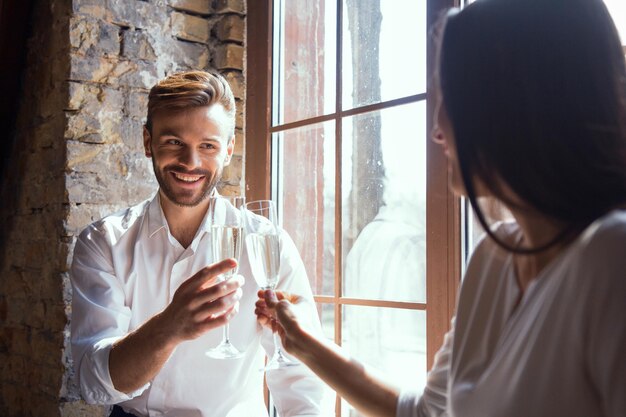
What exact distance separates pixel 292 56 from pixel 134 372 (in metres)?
1.37

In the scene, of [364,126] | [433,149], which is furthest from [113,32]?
[433,149]

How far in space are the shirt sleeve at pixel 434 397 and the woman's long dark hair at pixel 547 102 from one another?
11.9 inches

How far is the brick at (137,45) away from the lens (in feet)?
7.79

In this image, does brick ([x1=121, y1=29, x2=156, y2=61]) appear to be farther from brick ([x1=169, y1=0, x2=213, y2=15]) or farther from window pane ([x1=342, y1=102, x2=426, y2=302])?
→ window pane ([x1=342, y1=102, x2=426, y2=302])

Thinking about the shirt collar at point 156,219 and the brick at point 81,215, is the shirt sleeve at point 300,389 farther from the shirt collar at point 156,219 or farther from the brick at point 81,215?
the brick at point 81,215

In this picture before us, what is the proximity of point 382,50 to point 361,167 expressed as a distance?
15.1 inches

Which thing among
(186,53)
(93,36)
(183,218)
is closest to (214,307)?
(183,218)

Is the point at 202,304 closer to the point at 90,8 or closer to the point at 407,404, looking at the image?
the point at 407,404

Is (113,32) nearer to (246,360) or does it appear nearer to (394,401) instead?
(246,360)

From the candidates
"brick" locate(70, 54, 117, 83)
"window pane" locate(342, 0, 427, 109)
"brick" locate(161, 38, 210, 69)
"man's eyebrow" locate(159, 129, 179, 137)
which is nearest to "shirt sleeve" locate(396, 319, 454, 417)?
"window pane" locate(342, 0, 427, 109)

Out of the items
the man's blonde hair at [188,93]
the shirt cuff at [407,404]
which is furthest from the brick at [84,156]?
the shirt cuff at [407,404]

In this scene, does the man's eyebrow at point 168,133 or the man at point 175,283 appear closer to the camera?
the man at point 175,283

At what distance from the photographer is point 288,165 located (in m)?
2.46

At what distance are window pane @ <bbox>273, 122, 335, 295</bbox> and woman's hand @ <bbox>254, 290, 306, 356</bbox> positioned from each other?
850 mm
